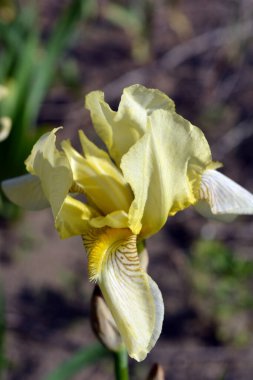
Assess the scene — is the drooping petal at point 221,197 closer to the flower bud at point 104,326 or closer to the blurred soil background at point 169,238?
the flower bud at point 104,326

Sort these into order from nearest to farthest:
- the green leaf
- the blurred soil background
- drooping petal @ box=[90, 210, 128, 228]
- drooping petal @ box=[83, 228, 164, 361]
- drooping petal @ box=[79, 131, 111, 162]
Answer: drooping petal @ box=[83, 228, 164, 361] < drooping petal @ box=[90, 210, 128, 228] < drooping petal @ box=[79, 131, 111, 162] < the green leaf < the blurred soil background

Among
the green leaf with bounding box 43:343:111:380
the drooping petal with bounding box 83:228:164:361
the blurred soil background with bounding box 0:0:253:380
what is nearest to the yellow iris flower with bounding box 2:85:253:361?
the drooping petal with bounding box 83:228:164:361

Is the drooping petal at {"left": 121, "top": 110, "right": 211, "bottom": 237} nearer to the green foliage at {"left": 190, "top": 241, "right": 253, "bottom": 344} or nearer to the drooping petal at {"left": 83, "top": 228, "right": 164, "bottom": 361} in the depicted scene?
the drooping petal at {"left": 83, "top": 228, "right": 164, "bottom": 361}

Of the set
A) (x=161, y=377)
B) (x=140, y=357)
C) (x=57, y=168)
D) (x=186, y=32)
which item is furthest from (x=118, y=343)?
(x=186, y=32)

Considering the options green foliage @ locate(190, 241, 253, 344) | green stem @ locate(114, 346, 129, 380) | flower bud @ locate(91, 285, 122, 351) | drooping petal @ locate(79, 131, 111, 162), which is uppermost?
drooping petal @ locate(79, 131, 111, 162)

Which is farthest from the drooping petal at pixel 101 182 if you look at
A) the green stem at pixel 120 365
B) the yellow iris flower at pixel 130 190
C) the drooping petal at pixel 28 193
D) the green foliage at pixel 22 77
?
the green foliage at pixel 22 77

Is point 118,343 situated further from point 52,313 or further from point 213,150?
point 213,150
